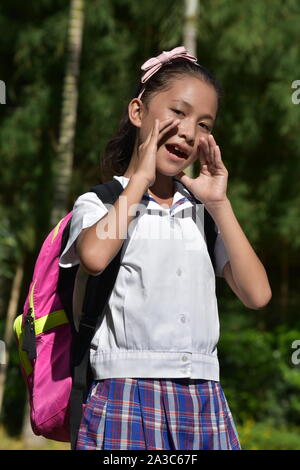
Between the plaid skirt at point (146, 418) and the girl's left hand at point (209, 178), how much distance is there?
450 millimetres

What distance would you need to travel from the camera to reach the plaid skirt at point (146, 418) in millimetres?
1841

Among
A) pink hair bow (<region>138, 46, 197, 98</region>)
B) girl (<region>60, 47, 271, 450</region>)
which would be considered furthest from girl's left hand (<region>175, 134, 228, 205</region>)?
pink hair bow (<region>138, 46, 197, 98</region>)

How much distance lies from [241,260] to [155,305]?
243mm

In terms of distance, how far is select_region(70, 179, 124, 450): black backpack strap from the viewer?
1.91 metres

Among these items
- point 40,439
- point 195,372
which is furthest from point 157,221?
point 40,439

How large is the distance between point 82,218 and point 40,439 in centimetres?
522

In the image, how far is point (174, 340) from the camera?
188cm

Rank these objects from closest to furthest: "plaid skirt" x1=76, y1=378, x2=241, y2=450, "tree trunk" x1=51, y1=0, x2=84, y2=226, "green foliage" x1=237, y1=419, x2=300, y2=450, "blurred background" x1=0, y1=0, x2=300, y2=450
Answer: "plaid skirt" x1=76, y1=378, x2=241, y2=450 → "green foliage" x1=237, y1=419, x2=300, y2=450 → "tree trunk" x1=51, y1=0, x2=84, y2=226 → "blurred background" x1=0, y1=0, x2=300, y2=450

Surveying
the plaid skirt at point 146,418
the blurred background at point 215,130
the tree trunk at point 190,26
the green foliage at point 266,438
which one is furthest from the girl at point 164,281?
the blurred background at point 215,130

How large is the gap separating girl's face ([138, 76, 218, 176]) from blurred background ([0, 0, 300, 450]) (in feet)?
16.3

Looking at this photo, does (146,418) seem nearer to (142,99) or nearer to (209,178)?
(209,178)

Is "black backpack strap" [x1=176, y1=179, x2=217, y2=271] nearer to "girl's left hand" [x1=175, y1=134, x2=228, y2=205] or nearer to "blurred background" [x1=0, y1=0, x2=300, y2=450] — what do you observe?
"girl's left hand" [x1=175, y1=134, x2=228, y2=205]

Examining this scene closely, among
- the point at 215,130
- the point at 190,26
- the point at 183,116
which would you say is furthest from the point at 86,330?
the point at 215,130

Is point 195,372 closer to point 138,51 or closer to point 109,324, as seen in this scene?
point 109,324
